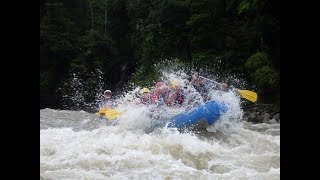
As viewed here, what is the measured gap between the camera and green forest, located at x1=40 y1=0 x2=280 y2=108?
1378 centimetres

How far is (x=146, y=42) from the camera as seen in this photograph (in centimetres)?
1961

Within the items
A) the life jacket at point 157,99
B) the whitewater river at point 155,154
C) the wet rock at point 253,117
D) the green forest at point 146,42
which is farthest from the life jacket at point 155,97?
the green forest at point 146,42

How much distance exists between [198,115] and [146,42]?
13.2m

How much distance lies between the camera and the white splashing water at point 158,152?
14.7ft

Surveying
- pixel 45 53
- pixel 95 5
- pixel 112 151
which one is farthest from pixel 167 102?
pixel 95 5

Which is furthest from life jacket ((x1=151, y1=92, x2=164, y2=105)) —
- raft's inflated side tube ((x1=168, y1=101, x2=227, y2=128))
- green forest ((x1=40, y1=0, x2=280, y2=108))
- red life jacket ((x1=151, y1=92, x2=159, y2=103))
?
green forest ((x1=40, y1=0, x2=280, y2=108))

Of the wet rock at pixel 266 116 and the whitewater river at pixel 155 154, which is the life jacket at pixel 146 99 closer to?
the whitewater river at pixel 155 154

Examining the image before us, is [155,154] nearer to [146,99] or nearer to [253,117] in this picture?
[146,99]

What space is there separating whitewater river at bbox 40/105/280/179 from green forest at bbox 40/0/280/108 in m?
6.41

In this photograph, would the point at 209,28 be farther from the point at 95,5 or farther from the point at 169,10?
the point at 95,5

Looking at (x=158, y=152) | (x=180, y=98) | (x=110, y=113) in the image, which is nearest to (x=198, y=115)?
(x=180, y=98)

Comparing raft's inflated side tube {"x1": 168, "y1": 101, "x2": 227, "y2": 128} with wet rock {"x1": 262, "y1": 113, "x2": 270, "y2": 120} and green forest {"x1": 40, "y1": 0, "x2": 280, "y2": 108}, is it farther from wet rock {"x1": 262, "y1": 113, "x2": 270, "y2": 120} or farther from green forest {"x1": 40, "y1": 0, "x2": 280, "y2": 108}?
green forest {"x1": 40, "y1": 0, "x2": 280, "y2": 108}

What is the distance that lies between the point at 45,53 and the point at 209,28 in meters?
7.68

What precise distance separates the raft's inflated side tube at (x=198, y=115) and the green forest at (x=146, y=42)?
19.8 ft
